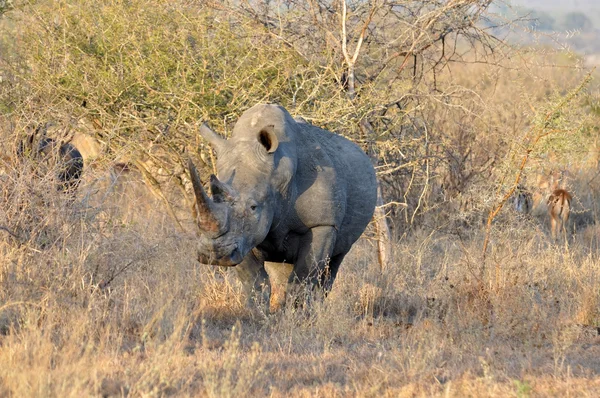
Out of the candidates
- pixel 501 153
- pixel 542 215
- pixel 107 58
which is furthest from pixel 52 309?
pixel 542 215

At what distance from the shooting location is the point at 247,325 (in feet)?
22.4

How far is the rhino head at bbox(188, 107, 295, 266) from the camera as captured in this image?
6090 millimetres

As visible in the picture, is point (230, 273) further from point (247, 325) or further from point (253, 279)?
point (247, 325)

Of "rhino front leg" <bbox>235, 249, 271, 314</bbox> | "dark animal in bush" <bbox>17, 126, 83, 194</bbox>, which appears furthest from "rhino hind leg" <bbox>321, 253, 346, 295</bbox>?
"dark animal in bush" <bbox>17, 126, 83, 194</bbox>

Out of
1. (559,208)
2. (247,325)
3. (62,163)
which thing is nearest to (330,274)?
(247,325)

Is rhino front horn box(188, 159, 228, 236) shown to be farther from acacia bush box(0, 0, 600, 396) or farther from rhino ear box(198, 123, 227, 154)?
rhino ear box(198, 123, 227, 154)

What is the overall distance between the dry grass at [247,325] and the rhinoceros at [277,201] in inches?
15.6

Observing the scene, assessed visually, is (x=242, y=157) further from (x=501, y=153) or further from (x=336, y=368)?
(x=501, y=153)

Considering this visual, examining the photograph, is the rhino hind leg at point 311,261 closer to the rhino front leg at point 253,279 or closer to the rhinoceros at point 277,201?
the rhinoceros at point 277,201

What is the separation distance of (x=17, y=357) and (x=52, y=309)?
3.38 ft

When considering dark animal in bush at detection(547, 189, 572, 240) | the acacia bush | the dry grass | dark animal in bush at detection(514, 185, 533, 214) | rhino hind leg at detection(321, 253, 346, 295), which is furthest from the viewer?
dark animal in bush at detection(514, 185, 533, 214)

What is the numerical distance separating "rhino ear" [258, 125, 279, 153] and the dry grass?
1196 millimetres

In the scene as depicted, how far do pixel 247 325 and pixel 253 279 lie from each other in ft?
1.19

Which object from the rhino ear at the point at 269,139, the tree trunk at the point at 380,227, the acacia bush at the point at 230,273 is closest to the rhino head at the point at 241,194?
the rhino ear at the point at 269,139
